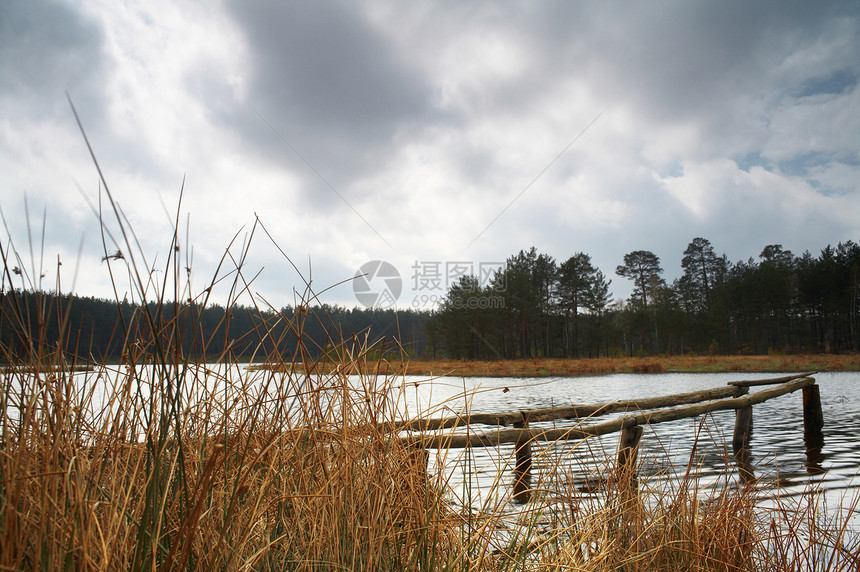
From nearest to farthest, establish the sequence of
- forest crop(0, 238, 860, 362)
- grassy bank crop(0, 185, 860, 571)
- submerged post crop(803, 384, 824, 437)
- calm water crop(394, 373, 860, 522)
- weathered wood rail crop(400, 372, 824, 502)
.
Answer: grassy bank crop(0, 185, 860, 571), weathered wood rail crop(400, 372, 824, 502), calm water crop(394, 373, 860, 522), submerged post crop(803, 384, 824, 437), forest crop(0, 238, 860, 362)

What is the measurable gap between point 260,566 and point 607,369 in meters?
36.1

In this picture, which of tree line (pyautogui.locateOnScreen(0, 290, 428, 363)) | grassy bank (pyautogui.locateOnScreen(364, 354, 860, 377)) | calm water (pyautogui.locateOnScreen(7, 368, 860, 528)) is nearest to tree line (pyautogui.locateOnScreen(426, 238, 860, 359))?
grassy bank (pyautogui.locateOnScreen(364, 354, 860, 377))

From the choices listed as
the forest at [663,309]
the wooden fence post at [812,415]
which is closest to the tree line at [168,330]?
the wooden fence post at [812,415]

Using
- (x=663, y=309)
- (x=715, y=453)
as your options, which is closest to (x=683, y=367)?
(x=663, y=309)

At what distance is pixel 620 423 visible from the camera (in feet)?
16.2

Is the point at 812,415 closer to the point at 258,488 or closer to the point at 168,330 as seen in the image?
the point at 258,488

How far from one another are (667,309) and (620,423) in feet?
186

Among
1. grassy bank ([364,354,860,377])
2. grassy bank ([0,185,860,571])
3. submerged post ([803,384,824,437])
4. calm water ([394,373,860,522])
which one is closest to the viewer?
grassy bank ([0,185,860,571])

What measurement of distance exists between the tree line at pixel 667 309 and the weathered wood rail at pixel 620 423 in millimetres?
40660

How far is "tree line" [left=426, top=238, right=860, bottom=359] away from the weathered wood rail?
40.7 meters

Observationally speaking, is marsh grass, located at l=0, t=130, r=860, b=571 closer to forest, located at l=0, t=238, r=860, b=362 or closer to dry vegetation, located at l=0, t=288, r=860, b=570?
dry vegetation, located at l=0, t=288, r=860, b=570

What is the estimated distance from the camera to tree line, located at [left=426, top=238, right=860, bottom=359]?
47.8 meters

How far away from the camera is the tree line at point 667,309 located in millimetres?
47812

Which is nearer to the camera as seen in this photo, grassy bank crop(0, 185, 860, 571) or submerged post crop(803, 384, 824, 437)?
grassy bank crop(0, 185, 860, 571)
